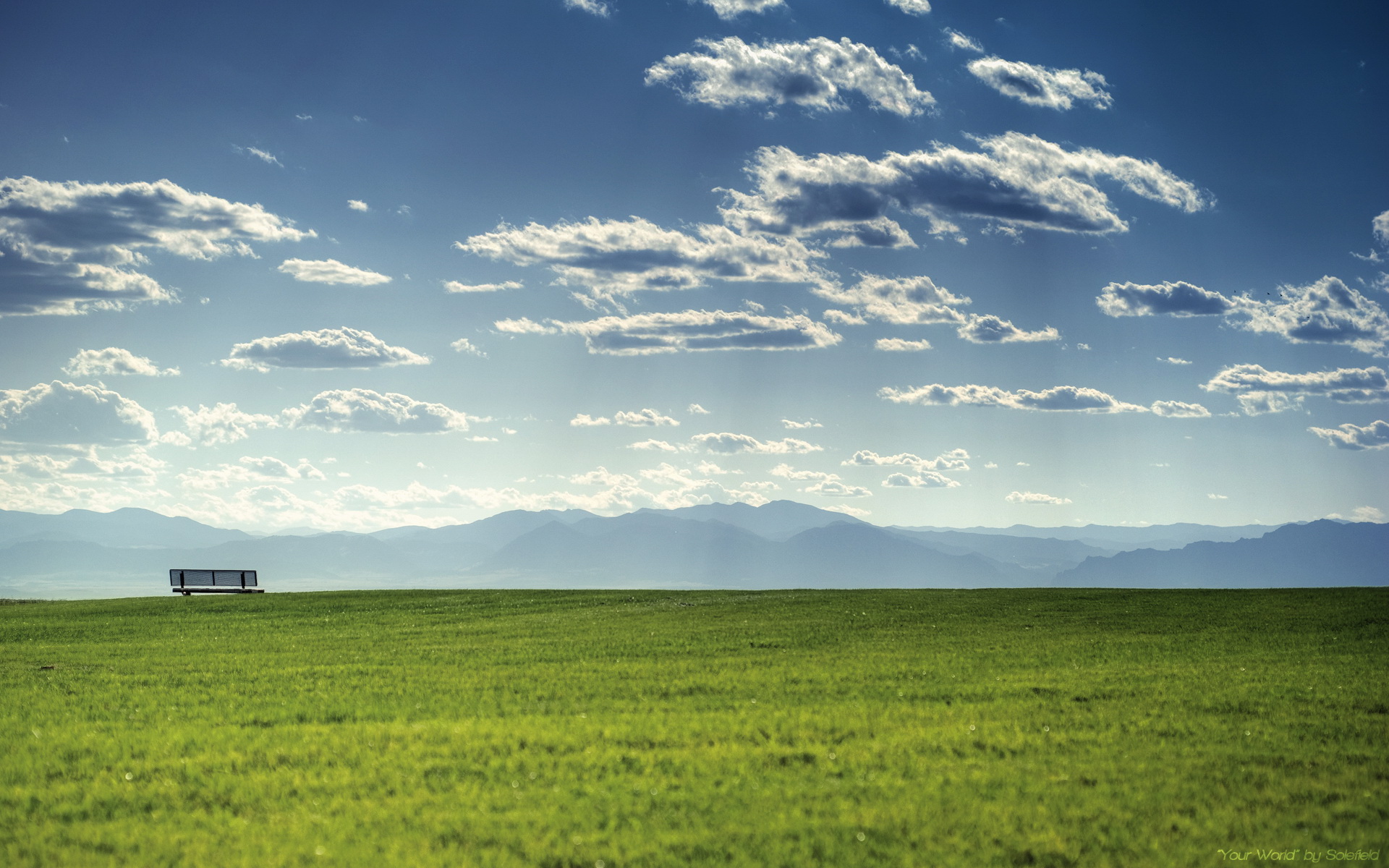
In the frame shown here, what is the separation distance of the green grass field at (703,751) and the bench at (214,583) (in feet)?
80.5

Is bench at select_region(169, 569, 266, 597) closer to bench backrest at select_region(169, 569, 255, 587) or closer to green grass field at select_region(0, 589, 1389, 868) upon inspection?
bench backrest at select_region(169, 569, 255, 587)

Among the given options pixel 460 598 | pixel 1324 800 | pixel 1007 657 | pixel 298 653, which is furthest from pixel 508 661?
pixel 460 598

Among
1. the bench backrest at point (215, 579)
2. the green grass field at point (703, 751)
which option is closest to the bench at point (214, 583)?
the bench backrest at point (215, 579)

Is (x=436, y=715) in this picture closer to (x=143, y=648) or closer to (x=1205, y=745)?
(x=1205, y=745)

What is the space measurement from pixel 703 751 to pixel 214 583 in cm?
4635

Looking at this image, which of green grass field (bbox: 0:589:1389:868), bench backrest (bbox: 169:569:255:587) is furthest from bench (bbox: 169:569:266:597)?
green grass field (bbox: 0:589:1389:868)

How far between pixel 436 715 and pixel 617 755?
14.8 feet

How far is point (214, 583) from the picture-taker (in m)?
51.4

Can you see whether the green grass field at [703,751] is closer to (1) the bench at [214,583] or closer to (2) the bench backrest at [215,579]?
(1) the bench at [214,583]

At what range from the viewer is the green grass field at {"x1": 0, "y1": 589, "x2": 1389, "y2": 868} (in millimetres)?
Answer: 9984

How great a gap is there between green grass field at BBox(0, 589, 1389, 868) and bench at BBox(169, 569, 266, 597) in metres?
24.5

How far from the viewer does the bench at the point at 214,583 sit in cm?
5047

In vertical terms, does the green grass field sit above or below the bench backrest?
below

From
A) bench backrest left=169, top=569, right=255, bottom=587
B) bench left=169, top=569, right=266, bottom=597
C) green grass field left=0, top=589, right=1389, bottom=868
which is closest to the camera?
green grass field left=0, top=589, right=1389, bottom=868
